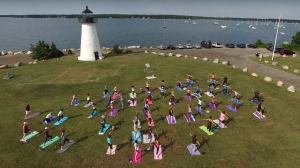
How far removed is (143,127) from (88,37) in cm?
3149

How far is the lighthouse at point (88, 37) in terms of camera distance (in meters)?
41.6

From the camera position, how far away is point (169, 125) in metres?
18.4

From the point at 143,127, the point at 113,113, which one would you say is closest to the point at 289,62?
the point at 143,127

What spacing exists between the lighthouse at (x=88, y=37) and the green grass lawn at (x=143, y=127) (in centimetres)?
1115

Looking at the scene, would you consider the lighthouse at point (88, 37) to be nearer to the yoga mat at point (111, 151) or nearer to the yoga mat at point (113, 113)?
the yoga mat at point (113, 113)

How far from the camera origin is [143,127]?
59.5 ft

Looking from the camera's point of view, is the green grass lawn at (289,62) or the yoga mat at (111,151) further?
the green grass lawn at (289,62)

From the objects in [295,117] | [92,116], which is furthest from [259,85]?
[92,116]

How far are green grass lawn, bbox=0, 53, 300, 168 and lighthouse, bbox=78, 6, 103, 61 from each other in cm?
1115

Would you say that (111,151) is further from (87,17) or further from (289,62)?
(289,62)

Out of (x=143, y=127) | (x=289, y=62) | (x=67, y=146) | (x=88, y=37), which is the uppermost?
(x=88, y=37)

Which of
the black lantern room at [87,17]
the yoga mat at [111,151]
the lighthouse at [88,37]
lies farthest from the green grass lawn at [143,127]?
the black lantern room at [87,17]

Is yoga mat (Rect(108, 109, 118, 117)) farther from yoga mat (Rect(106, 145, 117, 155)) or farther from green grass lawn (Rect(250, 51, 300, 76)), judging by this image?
green grass lawn (Rect(250, 51, 300, 76))

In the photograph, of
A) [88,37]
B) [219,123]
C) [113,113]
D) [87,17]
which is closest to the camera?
[219,123]
